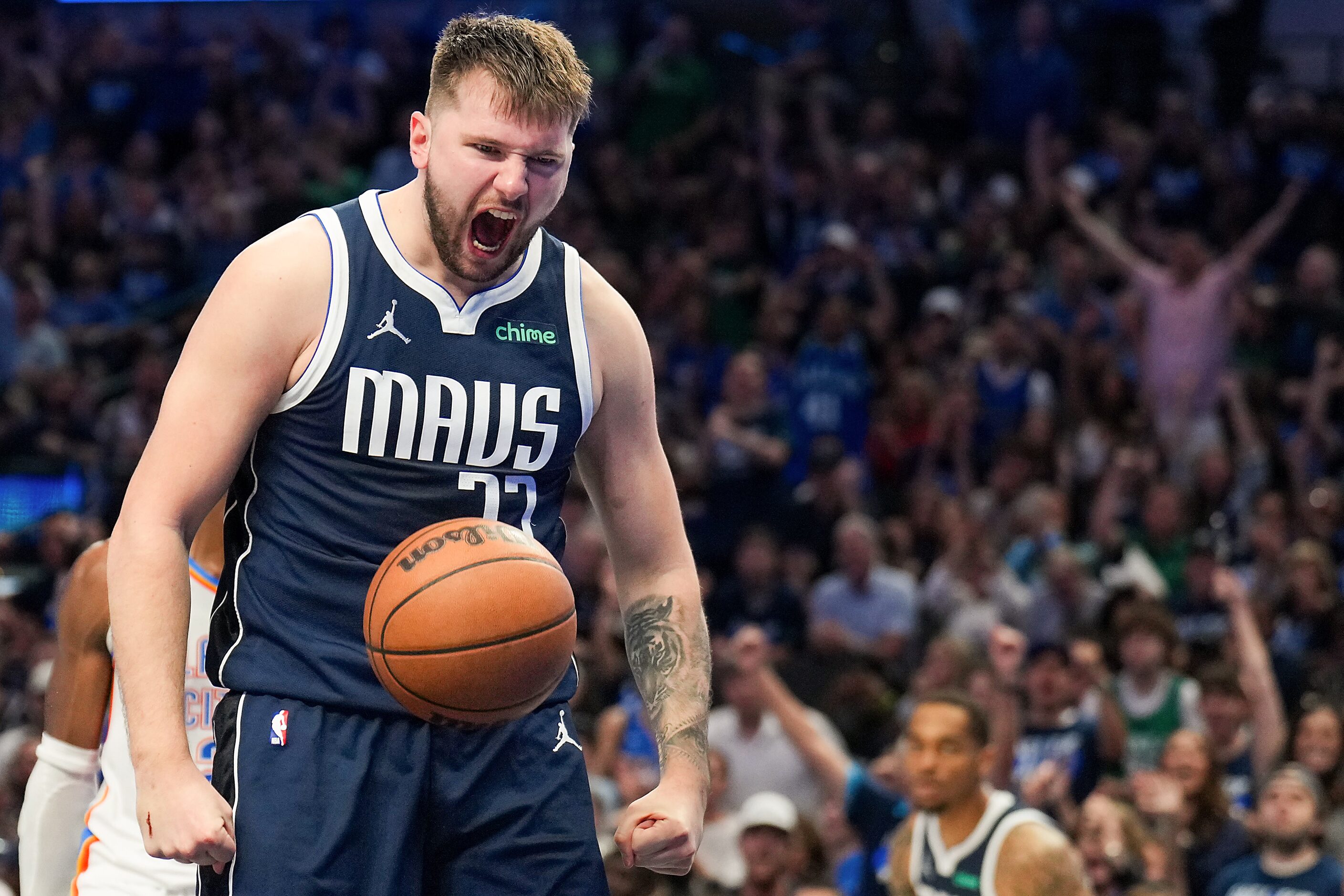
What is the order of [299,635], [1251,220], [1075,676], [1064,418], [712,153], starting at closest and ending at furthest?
[299,635] < [1075,676] < [1064,418] < [1251,220] < [712,153]

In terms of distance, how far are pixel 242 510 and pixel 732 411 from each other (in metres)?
8.75

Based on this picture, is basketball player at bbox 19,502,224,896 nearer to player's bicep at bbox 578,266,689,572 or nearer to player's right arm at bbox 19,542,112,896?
player's right arm at bbox 19,542,112,896

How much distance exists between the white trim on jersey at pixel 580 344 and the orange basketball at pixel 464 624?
32 cm

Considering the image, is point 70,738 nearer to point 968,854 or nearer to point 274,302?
point 274,302

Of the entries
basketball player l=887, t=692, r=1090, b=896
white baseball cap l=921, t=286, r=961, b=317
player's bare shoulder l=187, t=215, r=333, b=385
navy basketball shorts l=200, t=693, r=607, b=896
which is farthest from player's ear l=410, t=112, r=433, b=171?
white baseball cap l=921, t=286, r=961, b=317

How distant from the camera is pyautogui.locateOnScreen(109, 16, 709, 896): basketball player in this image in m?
2.84

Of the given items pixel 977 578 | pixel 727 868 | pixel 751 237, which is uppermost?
pixel 751 237

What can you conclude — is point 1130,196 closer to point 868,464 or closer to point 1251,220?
point 1251,220

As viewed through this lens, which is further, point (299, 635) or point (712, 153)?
point (712, 153)

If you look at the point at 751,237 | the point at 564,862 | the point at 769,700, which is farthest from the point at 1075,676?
the point at 751,237

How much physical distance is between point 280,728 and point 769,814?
478 centimetres

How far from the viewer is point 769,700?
7594 millimetres

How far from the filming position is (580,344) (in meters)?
3.14

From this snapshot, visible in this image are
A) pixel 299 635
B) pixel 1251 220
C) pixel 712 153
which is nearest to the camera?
pixel 299 635
